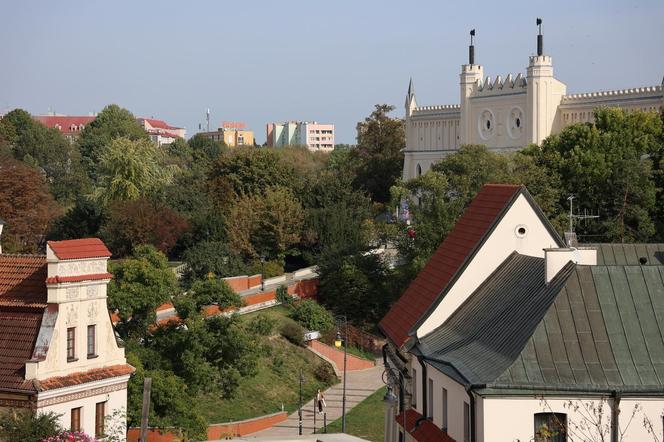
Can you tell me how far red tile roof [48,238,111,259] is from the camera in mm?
27562

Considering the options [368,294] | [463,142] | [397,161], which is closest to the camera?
[368,294]

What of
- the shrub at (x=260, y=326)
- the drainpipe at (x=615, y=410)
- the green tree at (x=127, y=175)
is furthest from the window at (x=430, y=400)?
the green tree at (x=127, y=175)

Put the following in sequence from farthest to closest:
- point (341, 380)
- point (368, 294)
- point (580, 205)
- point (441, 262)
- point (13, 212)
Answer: point (13, 212) → point (580, 205) → point (368, 294) → point (341, 380) → point (441, 262)

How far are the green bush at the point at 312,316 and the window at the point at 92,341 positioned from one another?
117 feet

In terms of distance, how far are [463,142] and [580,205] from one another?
147 ft

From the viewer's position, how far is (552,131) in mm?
107062

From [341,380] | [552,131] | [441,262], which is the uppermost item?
[552,131]

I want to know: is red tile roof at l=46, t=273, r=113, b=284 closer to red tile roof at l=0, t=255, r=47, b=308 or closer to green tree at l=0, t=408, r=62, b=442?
red tile roof at l=0, t=255, r=47, b=308

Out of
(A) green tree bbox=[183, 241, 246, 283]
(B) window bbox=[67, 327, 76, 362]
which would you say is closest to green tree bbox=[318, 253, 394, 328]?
(A) green tree bbox=[183, 241, 246, 283]

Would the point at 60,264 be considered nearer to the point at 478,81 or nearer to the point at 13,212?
the point at 13,212

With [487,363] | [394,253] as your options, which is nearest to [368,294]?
[394,253]

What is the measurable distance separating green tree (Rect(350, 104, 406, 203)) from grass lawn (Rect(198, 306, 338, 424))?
193 ft

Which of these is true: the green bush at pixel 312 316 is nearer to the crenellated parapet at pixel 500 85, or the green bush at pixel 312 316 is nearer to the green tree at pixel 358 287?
the green tree at pixel 358 287

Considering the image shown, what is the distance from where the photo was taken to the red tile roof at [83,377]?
2624 centimetres
